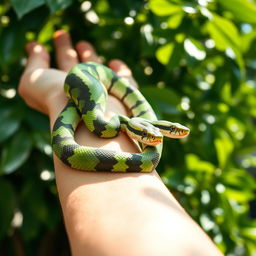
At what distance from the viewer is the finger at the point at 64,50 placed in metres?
2.53

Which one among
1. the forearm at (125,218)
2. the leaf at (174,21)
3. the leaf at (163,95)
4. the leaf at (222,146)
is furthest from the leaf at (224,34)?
the forearm at (125,218)

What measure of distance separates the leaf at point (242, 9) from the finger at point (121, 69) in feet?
2.14

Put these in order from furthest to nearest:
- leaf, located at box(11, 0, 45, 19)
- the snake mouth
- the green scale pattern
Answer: leaf, located at box(11, 0, 45, 19) → the snake mouth → the green scale pattern

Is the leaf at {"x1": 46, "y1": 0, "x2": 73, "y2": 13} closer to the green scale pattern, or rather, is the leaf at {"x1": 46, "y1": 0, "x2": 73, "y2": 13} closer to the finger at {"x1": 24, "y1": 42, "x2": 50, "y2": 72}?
the green scale pattern

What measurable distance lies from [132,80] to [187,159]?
1.75 feet

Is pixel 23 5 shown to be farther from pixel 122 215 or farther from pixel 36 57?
pixel 122 215

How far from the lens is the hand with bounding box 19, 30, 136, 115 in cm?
225

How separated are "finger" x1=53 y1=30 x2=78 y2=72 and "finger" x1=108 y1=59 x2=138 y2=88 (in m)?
0.22

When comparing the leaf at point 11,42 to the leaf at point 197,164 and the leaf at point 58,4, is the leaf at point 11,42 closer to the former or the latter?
the leaf at point 58,4

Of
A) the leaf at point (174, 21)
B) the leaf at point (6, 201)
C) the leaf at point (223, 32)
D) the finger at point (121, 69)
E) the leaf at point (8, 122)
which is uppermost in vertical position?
the leaf at point (223, 32)

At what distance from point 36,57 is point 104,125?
74cm

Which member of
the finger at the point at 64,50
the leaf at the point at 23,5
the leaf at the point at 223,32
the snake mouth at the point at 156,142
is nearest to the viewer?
the snake mouth at the point at 156,142

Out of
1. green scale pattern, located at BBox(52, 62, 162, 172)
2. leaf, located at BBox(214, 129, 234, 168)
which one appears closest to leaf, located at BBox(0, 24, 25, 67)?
green scale pattern, located at BBox(52, 62, 162, 172)

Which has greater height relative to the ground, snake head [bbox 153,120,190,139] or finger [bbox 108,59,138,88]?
snake head [bbox 153,120,190,139]
